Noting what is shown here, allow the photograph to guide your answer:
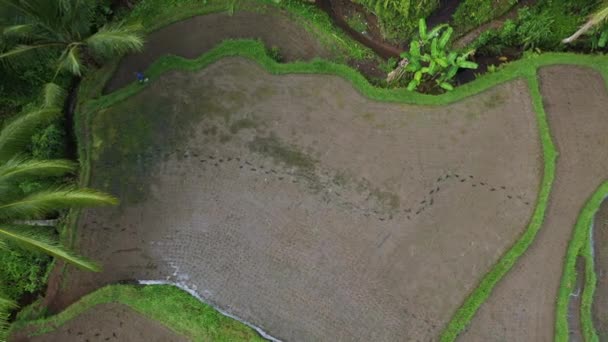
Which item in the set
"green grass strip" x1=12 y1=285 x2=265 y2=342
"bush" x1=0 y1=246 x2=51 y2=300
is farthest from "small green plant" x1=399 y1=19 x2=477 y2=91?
"bush" x1=0 y1=246 x2=51 y2=300

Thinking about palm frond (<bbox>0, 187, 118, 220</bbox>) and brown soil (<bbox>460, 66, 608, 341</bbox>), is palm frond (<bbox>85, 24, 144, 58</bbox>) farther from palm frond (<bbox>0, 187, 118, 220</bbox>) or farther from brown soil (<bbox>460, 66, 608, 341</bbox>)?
brown soil (<bbox>460, 66, 608, 341</bbox>)

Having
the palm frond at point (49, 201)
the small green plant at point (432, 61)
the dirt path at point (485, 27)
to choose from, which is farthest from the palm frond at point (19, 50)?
the dirt path at point (485, 27)

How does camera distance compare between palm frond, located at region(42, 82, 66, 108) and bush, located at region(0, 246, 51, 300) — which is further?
bush, located at region(0, 246, 51, 300)

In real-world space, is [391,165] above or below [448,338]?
above

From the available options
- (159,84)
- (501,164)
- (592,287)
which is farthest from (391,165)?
(159,84)

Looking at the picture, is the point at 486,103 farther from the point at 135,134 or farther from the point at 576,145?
the point at 135,134
